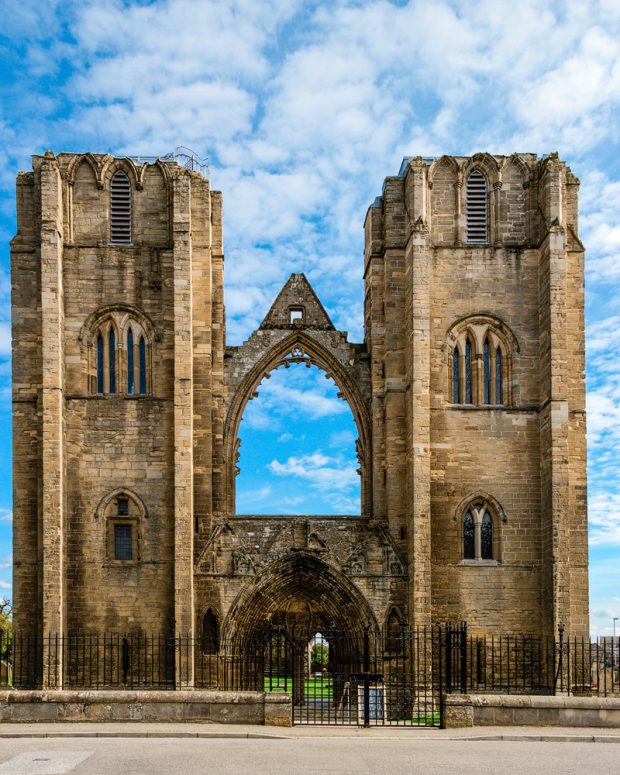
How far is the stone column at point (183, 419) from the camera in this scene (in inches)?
971

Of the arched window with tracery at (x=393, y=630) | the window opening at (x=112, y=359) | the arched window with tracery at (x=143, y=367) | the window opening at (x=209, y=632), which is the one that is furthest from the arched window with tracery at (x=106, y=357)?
the arched window with tracery at (x=393, y=630)

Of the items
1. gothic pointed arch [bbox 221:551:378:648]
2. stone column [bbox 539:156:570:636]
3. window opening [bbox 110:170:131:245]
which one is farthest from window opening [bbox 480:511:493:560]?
window opening [bbox 110:170:131:245]

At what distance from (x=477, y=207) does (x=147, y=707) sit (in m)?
16.3

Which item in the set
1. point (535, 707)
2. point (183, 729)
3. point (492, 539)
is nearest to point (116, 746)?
point (183, 729)

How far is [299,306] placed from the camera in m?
28.3

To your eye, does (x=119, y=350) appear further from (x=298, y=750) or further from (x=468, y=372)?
(x=298, y=750)

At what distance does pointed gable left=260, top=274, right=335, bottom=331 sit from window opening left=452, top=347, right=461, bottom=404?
3.46m

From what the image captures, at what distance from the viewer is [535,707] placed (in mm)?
16562

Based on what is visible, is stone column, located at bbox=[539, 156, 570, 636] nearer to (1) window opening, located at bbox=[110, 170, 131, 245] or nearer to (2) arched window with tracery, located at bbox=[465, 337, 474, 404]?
(2) arched window with tracery, located at bbox=[465, 337, 474, 404]

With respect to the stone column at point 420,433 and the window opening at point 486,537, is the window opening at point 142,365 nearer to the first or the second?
the stone column at point 420,433

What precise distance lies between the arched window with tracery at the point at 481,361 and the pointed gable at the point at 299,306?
11.6ft

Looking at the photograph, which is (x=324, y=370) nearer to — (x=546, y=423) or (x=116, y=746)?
(x=546, y=423)

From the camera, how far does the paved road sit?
1218 cm

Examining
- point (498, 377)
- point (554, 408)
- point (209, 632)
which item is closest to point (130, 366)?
point (209, 632)
